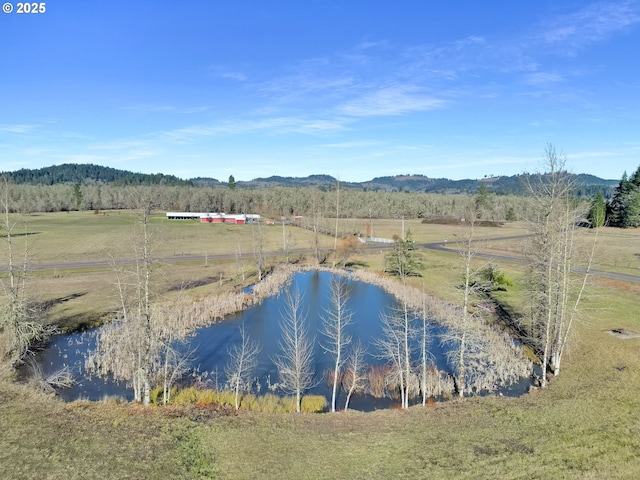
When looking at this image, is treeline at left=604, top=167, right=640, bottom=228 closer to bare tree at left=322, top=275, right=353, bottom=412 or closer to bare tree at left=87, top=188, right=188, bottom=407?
bare tree at left=322, top=275, right=353, bottom=412

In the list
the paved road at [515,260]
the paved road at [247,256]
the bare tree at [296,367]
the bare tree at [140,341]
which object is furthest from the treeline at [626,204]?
the bare tree at [140,341]

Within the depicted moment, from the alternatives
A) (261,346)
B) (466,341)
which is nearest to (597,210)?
(466,341)

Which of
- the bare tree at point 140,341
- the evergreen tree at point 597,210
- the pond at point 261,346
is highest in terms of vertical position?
the evergreen tree at point 597,210

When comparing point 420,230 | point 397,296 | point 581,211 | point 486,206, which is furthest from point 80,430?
point 486,206

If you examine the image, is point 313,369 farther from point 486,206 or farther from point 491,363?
point 486,206

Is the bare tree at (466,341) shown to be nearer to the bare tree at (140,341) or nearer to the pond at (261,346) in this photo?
the pond at (261,346)

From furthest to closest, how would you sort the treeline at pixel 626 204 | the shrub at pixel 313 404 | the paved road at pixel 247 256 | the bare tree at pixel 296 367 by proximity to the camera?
the treeline at pixel 626 204 → the paved road at pixel 247 256 → the shrub at pixel 313 404 → the bare tree at pixel 296 367
